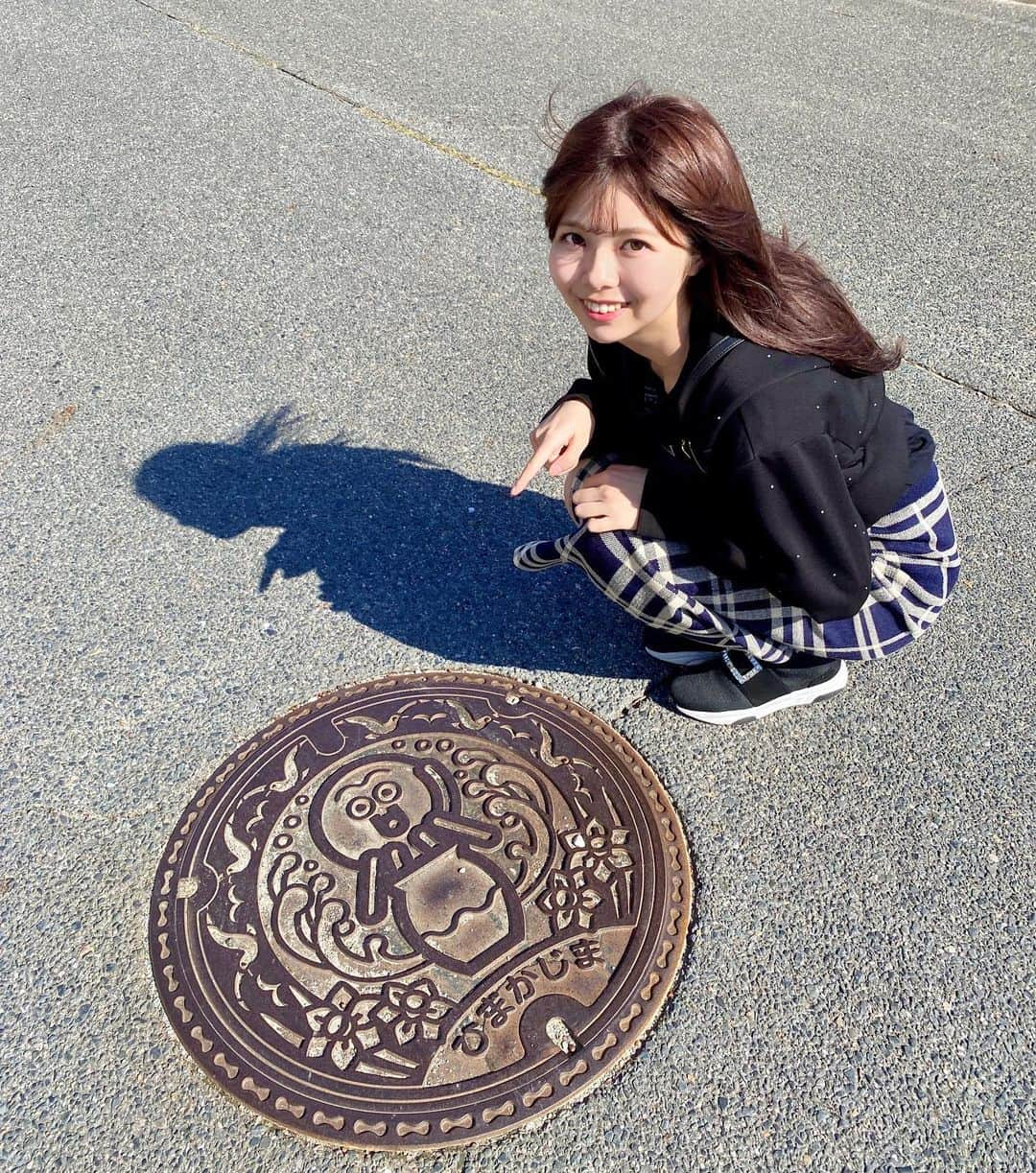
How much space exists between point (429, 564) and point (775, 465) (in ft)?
3.87

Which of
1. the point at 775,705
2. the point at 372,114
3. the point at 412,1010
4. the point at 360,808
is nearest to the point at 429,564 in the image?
the point at 360,808

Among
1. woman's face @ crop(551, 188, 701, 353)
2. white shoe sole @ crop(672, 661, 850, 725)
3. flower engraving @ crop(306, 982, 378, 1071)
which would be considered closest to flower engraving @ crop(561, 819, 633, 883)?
white shoe sole @ crop(672, 661, 850, 725)

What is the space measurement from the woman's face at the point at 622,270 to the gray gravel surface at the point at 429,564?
90cm

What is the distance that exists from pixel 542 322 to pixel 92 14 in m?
4.39

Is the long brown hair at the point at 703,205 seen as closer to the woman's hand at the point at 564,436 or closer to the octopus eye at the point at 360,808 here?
the woman's hand at the point at 564,436

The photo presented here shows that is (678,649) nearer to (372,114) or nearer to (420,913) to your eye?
(420,913)

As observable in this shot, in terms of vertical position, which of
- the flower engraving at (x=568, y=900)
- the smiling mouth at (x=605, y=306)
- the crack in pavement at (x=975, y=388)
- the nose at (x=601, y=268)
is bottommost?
the flower engraving at (x=568, y=900)

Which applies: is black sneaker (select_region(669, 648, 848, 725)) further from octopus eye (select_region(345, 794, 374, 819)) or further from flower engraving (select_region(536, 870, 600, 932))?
octopus eye (select_region(345, 794, 374, 819))

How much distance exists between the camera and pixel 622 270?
1.76 m

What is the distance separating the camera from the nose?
174 centimetres

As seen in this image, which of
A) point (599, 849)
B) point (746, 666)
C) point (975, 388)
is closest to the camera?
point (599, 849)

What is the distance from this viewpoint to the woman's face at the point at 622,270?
172 cm

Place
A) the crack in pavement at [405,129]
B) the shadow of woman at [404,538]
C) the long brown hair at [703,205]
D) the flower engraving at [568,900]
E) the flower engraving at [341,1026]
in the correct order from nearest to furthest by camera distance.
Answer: the long brown hair at [703,205]
the flower engraving at [341,1026]
the flower engraving at [568,900]
the shadow of woman at [404,538]
the crack in pavement at [405,129]

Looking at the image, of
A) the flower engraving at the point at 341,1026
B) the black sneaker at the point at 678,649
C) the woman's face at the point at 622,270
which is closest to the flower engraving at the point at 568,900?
the flower engraving at the point at 341,1026
